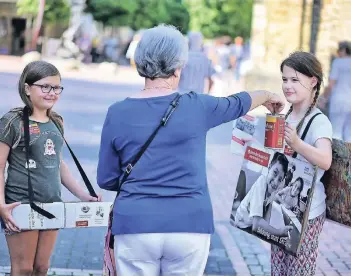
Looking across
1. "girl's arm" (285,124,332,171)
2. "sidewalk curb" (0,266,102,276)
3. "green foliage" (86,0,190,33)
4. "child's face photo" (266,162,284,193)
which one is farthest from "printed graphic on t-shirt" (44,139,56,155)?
"green foliage" (86,0,190,33)

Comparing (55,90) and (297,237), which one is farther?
(55,90)

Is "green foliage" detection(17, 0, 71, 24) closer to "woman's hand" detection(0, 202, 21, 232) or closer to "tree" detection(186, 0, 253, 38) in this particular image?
"tree" detection(186, 0, 253, 38)

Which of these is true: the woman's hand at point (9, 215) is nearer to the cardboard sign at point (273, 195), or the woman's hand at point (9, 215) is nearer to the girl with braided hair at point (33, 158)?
the girl with braided hair at point (33, 158)

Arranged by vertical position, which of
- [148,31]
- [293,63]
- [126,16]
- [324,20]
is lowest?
[126,16]

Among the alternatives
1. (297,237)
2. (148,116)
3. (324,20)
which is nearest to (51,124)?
(148,116)

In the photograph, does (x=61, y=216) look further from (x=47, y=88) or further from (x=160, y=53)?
(x=160, y=53)

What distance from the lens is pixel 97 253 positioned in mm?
5988

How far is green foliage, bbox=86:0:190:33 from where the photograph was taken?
53469 millimetres

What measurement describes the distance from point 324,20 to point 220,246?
11.9m

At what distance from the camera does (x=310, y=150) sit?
341 centimetres

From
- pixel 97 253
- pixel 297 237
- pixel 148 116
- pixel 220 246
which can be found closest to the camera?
pixel 148 116

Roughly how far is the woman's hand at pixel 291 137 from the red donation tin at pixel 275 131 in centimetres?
4

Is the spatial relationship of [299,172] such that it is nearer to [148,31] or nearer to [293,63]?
[293,63]

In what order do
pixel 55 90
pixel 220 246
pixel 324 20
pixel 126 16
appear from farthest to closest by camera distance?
pixel 126 16, pixel 324 20, pixel 220 246, pixel 55 90
